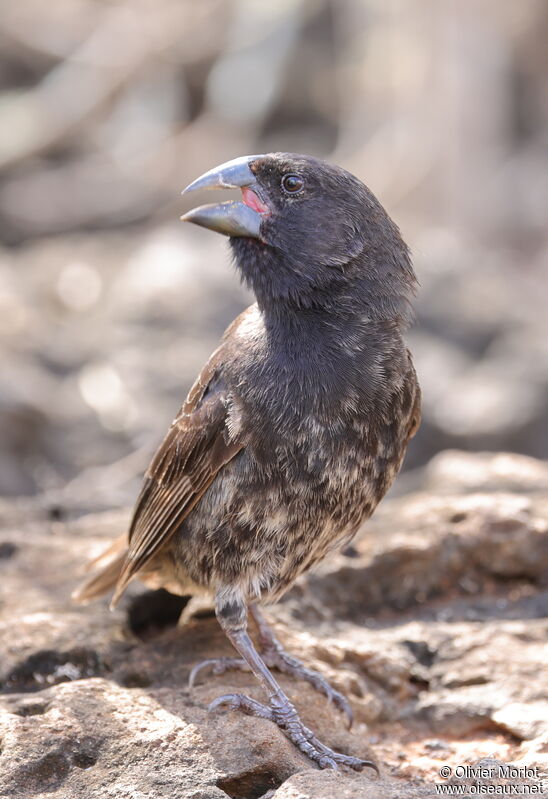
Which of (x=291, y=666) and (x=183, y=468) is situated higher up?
(x=183, y=468)

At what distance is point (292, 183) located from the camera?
352 centimetres

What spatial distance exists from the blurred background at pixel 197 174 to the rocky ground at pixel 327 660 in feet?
4.32

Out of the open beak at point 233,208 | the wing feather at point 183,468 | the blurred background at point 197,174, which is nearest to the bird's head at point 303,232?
the open beak at point 233,208

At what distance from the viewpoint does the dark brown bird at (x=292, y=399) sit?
3.37 m

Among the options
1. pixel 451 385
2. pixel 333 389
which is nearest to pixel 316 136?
pixel 451 385

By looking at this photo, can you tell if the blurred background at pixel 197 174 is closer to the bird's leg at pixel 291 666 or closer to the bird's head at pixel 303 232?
the bird's leg at pixel 291 666

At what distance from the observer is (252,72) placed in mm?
12367

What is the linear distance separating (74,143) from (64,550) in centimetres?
823

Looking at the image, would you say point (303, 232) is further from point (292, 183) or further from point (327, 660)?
point (327, 660)
